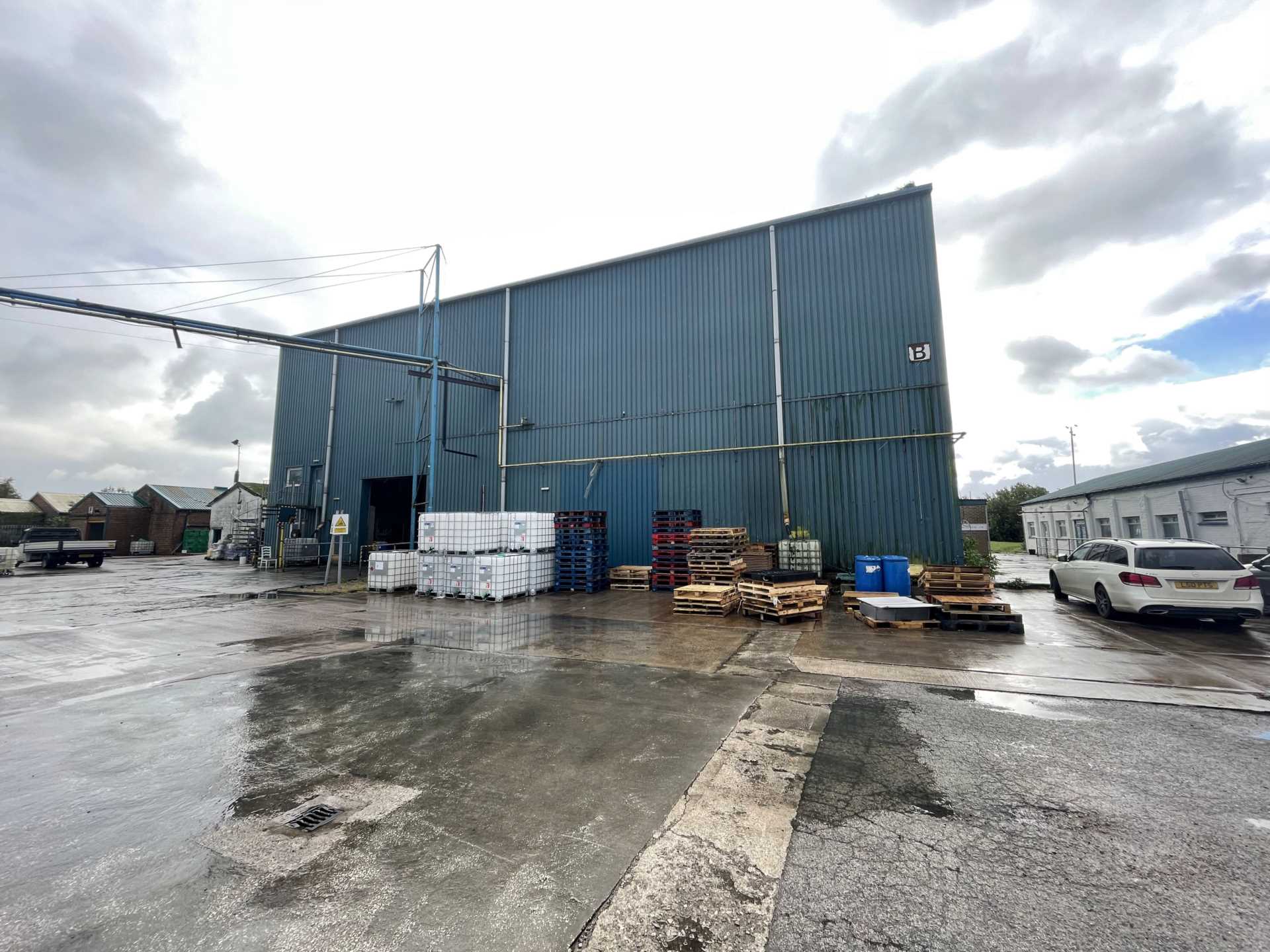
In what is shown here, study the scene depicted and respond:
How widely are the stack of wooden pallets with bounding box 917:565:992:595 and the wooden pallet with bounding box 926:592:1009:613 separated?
195 mm

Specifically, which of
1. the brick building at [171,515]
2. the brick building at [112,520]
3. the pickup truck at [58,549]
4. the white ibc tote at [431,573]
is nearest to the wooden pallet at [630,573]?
the white ibc tote at [431,573]

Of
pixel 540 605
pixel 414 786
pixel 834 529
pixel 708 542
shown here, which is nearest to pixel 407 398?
pixel 540 605

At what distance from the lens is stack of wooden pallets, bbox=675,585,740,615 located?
985 centimetres

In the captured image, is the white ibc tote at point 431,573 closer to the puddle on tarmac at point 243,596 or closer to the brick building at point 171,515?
the puddle on tarmac at point 243,596

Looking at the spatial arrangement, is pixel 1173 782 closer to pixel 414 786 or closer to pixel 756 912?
pixel 756 912

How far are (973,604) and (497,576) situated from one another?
9573 millimetres

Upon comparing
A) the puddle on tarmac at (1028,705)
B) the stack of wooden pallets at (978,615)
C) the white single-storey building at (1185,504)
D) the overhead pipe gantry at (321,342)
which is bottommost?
the puddle on tarmac at (1028,705)

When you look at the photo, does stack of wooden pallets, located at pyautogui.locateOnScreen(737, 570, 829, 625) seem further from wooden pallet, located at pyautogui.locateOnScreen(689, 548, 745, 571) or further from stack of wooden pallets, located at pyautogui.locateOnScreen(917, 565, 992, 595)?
stack of wooden pallets, located at pyautogui.locateOnScreen(917, 565, 992, 595)

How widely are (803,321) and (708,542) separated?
7.25 metres

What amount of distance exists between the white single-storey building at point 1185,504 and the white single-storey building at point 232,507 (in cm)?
4635

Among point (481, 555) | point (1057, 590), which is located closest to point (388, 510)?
point (481, 555)

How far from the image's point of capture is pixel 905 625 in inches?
325

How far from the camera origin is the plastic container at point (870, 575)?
10641mm

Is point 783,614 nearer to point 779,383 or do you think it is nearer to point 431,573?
point 779,383
